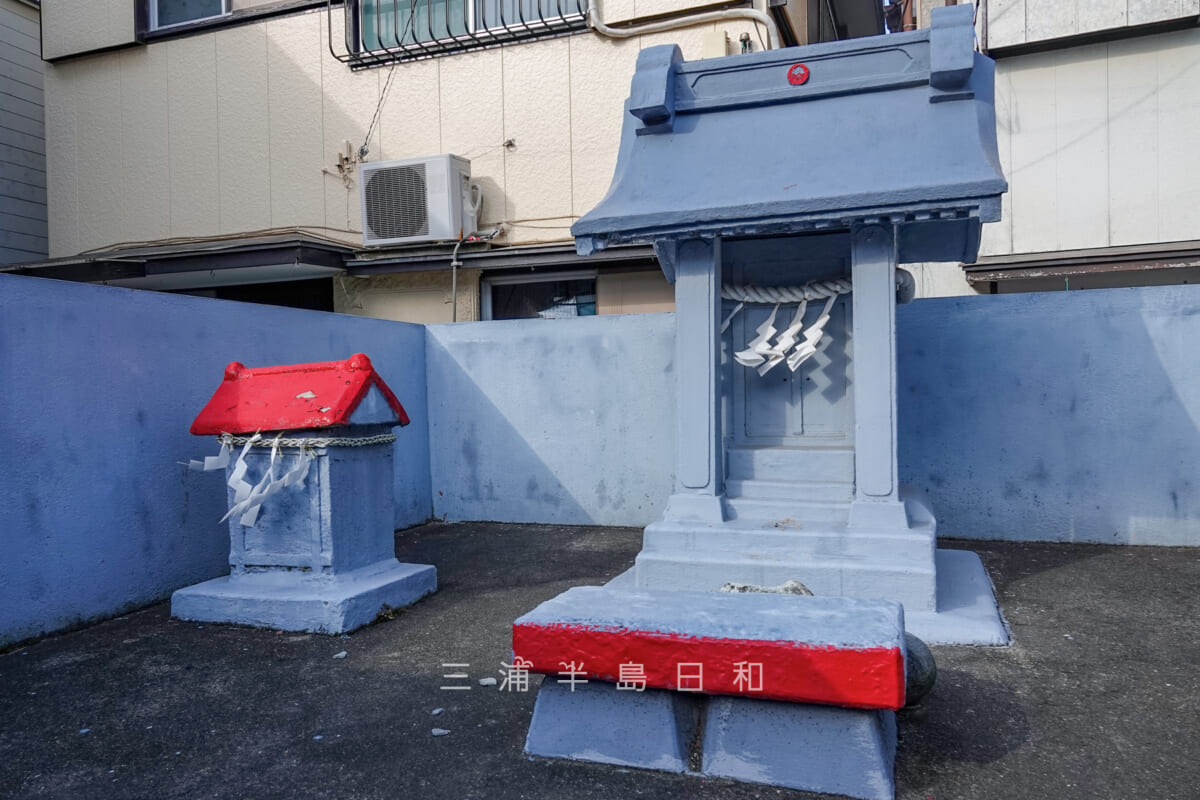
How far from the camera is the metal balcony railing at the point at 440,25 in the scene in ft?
29.3

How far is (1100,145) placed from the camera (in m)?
8.98

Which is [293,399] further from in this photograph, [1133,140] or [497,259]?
[1133,140]

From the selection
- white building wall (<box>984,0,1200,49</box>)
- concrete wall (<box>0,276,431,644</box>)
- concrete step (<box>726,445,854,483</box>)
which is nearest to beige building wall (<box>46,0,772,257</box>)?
white building wall (<box>984,0,1200,49</box>)

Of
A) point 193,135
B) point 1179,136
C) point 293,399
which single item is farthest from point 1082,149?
point 193,135

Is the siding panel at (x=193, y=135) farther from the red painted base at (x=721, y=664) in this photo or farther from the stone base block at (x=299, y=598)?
the red painted base at (x=721, y=664)

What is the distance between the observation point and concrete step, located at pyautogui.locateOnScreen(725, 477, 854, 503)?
16.4 feet

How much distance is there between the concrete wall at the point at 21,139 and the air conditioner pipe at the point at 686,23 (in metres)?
7.87

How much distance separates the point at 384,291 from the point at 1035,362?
22.4 feet

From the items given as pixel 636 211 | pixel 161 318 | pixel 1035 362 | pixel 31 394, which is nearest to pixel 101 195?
pixel 161 318

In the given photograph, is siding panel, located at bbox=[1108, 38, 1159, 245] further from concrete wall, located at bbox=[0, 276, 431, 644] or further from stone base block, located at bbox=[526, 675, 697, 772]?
concrete wall, located at bbox=[0, 276, 431, 644]

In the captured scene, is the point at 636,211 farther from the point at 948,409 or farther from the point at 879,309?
the point at 948,409

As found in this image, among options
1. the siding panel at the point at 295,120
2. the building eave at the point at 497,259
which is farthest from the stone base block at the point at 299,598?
the siding panel at the point at 295,120

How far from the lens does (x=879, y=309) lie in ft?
15.5

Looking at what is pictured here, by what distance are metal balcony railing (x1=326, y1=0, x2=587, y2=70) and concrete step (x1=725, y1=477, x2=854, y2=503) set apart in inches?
230
